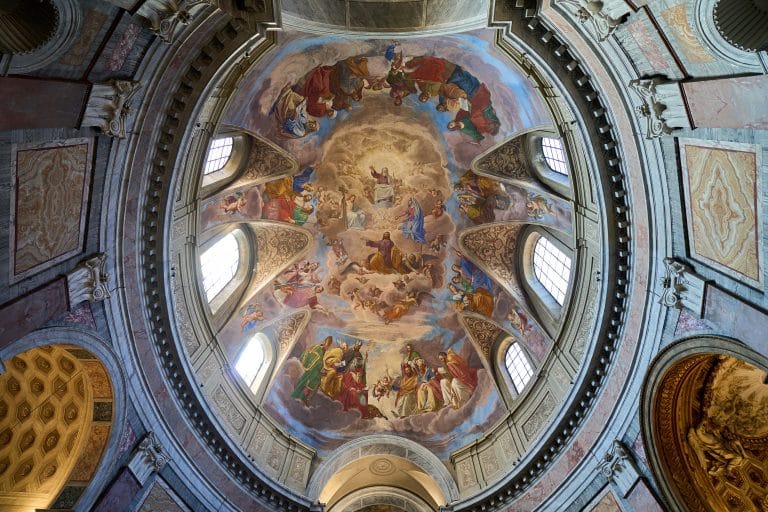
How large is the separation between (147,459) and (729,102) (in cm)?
1187

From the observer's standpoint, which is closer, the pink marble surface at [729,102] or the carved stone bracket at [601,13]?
the pink marble surface at [729,102]

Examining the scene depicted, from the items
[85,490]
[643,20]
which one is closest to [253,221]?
[85,490]

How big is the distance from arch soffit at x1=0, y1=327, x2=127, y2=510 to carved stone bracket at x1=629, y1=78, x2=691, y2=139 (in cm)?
1011

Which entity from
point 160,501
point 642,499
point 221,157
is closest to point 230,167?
point 221,157

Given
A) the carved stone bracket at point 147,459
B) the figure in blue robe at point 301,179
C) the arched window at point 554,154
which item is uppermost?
the arched window at point 554,154

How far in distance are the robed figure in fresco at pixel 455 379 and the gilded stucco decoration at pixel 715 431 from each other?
30.1ft

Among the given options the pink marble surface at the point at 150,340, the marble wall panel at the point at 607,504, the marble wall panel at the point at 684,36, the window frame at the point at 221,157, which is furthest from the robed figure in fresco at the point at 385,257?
the marble wall panel at the point at 684,36

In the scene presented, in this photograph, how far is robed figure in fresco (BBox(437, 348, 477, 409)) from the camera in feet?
61.7

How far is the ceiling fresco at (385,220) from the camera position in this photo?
543 inches

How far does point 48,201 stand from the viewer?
7.70 meters

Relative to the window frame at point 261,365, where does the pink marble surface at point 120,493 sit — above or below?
below

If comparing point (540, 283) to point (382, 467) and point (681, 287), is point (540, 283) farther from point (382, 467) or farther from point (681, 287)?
point (382, 467)

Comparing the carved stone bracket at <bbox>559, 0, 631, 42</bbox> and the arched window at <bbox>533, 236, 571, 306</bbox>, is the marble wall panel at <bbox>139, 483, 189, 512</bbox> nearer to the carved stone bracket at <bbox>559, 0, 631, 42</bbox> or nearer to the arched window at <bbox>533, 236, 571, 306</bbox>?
the arched window at <bbox>533, 236, 571, 306</bbox>

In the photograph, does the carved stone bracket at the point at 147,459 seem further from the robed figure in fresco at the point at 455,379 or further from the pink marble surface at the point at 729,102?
the pink marble surface at the point at 729,102
